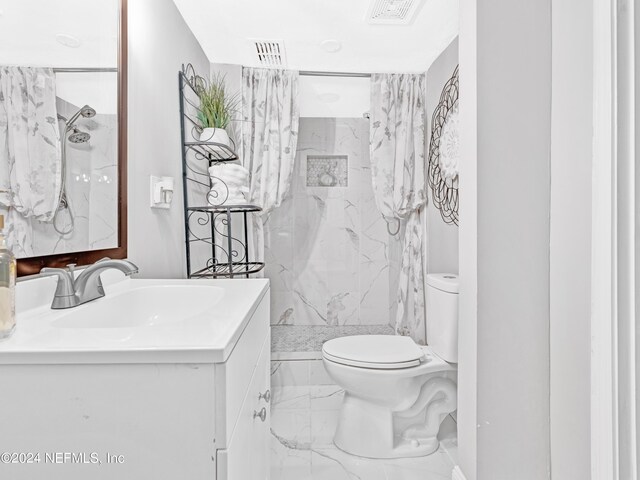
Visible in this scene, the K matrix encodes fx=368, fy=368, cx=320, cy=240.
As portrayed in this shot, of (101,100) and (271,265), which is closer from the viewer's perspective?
(101,100)

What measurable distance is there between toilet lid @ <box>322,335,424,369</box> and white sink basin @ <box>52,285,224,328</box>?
0.90 metres

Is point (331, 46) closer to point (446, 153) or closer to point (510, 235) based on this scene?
point (446, 153)

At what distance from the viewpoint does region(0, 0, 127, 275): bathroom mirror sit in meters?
0.75

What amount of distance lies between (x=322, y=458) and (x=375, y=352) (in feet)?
1.75

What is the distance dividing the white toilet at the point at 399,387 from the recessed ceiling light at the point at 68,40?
1507mm

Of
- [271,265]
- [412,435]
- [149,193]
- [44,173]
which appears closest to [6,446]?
[44,173]

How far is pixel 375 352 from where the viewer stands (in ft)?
5.93

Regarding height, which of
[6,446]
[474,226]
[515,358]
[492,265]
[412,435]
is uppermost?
[474,226]

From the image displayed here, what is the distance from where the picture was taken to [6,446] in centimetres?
46

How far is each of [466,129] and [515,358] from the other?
725 mm

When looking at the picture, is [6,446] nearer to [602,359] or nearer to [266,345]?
[266,345]

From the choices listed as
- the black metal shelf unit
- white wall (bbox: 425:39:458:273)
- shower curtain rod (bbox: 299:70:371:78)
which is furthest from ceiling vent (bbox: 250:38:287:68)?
white wall (bbox: 425:39:458:273)

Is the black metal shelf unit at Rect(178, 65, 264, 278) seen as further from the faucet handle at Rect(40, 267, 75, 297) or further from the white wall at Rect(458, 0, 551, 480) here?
the white wall at Rect(458, 0, 551, 480)
